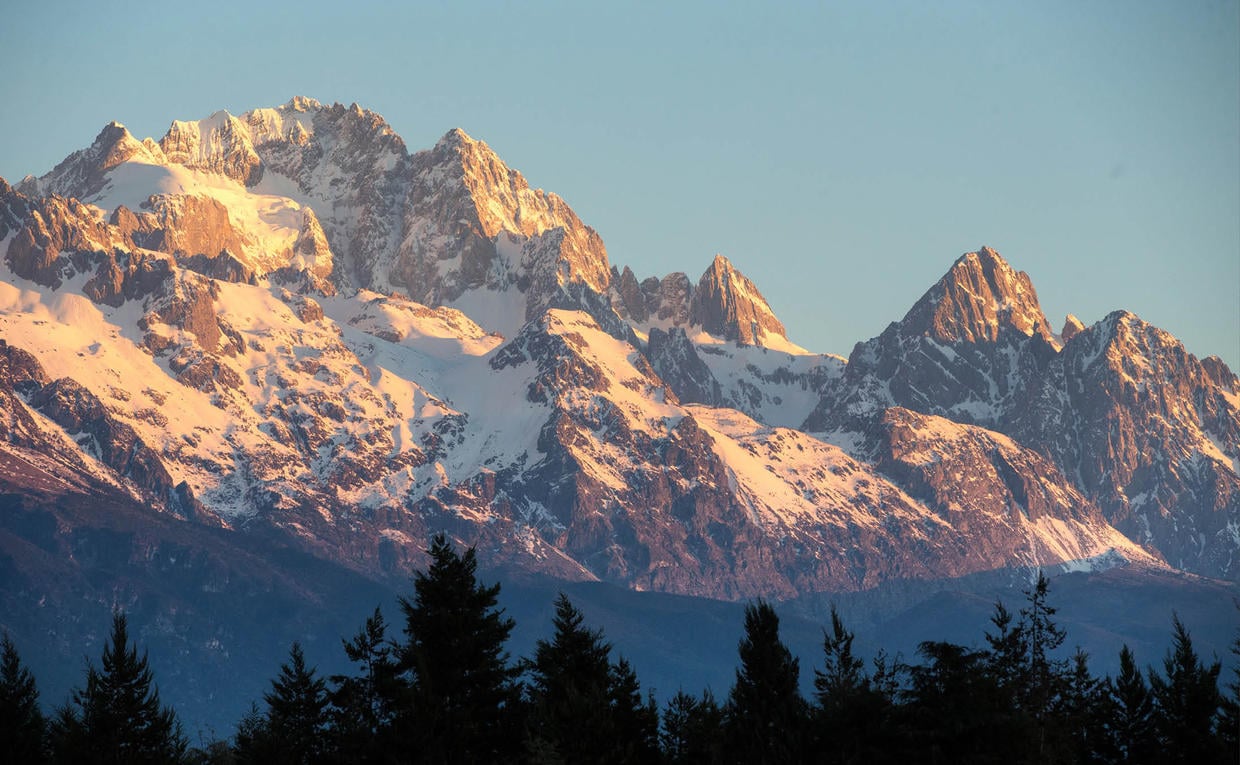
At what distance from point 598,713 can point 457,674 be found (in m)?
10.2

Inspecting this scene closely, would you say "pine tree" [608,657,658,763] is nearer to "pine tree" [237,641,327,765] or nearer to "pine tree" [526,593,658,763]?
"pine tree" [526,593,658,763]

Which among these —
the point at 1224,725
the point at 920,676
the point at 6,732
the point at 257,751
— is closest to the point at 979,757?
the point at 920,676

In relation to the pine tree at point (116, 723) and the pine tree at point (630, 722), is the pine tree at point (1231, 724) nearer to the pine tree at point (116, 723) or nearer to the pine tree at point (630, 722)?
the pine tree at point (630, 722)

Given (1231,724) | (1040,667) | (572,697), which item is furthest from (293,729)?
(1231,724)

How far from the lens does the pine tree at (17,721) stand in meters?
121

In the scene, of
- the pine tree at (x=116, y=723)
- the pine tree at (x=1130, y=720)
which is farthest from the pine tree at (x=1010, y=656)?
the pine tree at (x=116, y=723)

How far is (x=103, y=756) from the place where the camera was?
380 ft

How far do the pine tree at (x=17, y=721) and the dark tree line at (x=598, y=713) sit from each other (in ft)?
0.44

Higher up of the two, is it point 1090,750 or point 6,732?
point 1090,750

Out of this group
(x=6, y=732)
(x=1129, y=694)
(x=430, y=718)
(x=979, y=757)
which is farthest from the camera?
(x=1129, y=694)

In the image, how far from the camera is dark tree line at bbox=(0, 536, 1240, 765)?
109 meters

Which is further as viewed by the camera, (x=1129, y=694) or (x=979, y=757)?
(x=1129, y=694)

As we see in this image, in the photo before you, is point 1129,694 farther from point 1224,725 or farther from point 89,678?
point 89,678

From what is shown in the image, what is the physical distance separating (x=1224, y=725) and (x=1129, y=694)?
792cm
